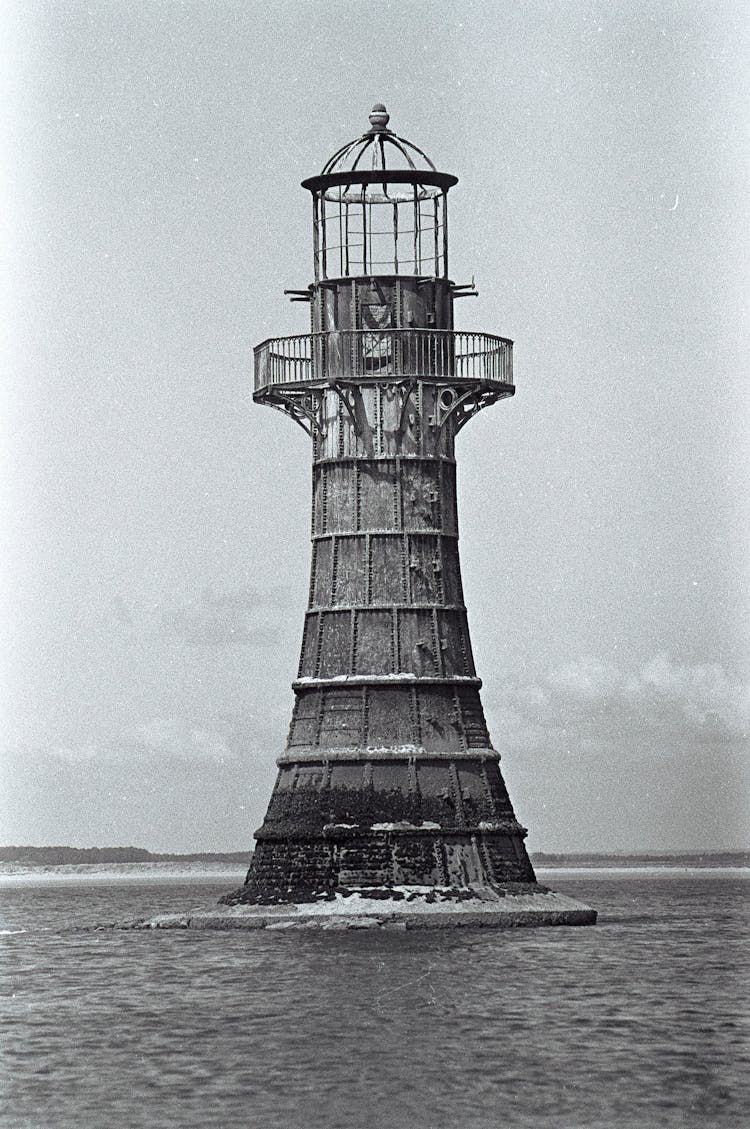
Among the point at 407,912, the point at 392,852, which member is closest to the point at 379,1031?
the point at 407,912

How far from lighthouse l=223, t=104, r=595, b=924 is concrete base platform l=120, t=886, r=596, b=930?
82mm

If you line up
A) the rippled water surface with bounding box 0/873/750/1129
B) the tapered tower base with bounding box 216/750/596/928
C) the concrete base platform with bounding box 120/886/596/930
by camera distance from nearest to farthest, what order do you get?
the rippled water surface with bounding box 0/873/750/1129, the concrete base platform with bounding box 120/886/596/930, the tapered tower base with bounding box 216/750/596/928

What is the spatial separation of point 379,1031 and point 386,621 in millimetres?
18863

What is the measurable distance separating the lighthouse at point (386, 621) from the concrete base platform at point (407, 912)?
0.08m

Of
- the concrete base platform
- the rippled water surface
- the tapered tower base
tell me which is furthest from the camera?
the tapered tower base

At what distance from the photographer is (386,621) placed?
202 ft

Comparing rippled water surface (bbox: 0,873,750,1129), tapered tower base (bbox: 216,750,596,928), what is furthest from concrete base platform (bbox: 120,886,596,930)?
rippled water surface (bbox: 0,873,750,1129)

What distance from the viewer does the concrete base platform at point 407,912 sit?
2302 inches

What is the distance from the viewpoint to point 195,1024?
45281mm

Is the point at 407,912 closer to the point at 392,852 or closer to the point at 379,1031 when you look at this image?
the point at 392,852

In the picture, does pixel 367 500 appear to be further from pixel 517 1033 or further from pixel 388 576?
pixel 517 1033

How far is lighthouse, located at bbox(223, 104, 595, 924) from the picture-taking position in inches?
2366

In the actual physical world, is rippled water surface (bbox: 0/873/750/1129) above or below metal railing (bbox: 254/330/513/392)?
below

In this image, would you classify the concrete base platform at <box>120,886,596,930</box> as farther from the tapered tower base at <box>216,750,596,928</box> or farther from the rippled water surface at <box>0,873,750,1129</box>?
the rippled water surface at <box>0,873,750,1129</box>
